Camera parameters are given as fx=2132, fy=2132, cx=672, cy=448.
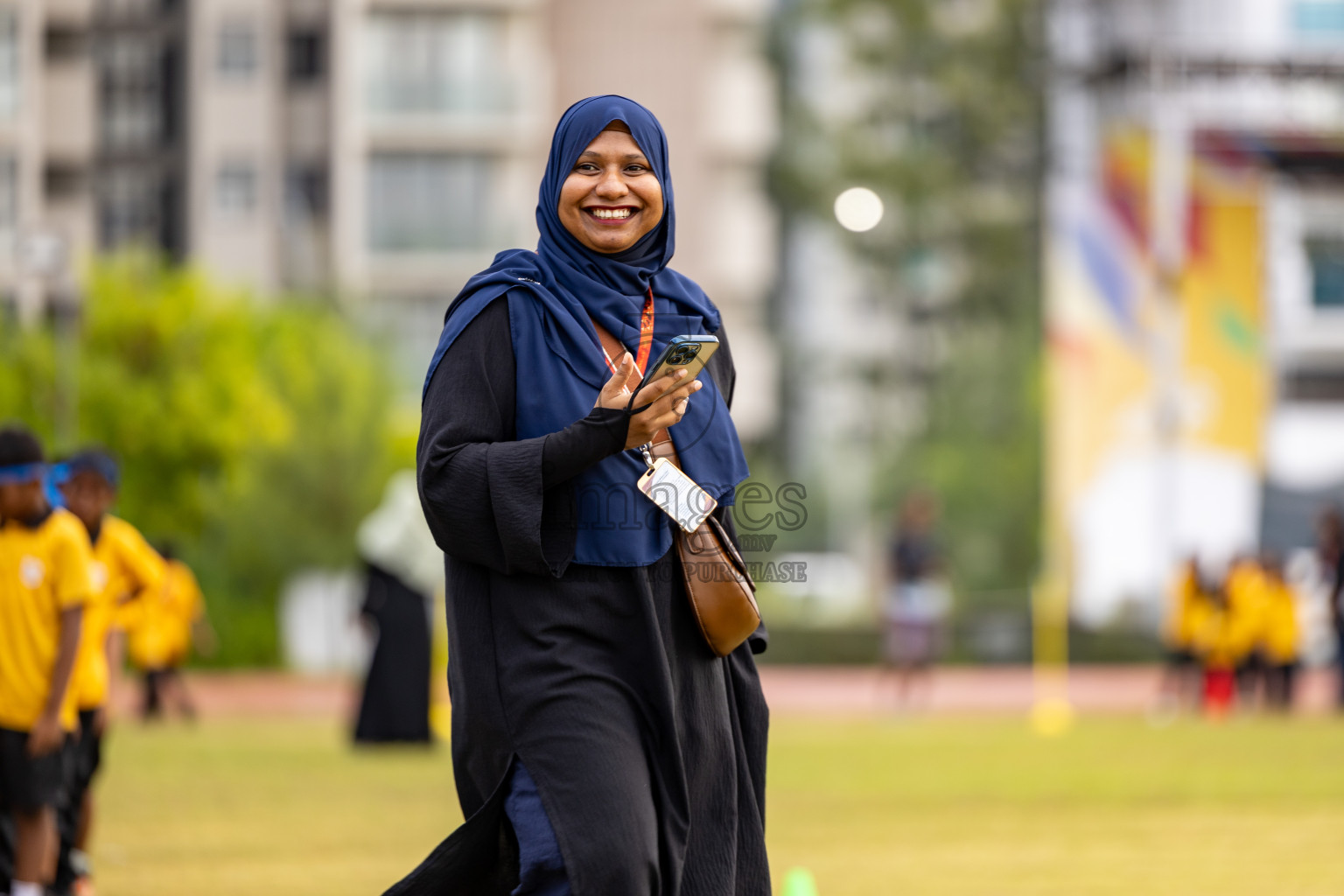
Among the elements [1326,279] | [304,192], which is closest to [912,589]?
[1326,279]

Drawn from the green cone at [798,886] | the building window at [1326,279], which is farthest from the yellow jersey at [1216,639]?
the building window at [1326,279]

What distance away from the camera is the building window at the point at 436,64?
47.4 metres

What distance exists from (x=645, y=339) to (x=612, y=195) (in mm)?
277

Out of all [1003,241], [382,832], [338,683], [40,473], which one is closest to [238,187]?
[1003,241]

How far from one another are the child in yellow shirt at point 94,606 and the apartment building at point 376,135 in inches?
1460

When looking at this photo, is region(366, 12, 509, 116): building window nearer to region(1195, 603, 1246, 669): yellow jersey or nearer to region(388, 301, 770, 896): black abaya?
region(1195, 603, 1246, 669): yellow jersey

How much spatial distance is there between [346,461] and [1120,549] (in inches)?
419

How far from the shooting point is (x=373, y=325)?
3541cm

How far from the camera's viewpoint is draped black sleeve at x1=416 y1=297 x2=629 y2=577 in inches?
148

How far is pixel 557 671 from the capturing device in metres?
3.78

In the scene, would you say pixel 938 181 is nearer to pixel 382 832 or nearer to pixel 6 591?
pixel 382 832

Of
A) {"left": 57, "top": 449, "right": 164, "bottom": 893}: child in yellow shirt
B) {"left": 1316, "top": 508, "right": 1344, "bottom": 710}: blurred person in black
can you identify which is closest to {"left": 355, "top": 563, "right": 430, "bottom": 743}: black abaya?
{"left": 57, "top": 449, "right": 164, "bottom": 893}: child in yellow shirt

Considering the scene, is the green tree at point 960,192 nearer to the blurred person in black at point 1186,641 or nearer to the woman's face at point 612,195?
the blurred person in black at point 1186,641

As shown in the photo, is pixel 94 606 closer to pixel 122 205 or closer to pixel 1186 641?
pixel 1186 641
